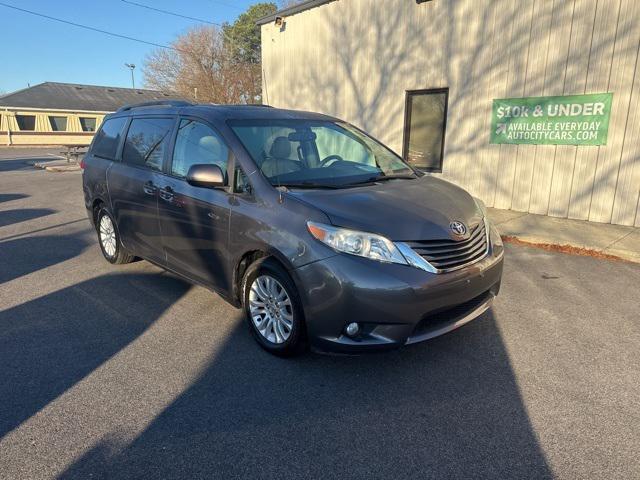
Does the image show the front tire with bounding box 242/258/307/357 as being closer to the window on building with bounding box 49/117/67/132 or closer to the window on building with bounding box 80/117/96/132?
the window on building with bounding box 49/117/67/132

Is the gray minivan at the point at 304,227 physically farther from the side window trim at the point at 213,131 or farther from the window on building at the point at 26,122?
the window on building at the point at 26,122

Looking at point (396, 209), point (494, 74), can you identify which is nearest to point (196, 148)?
point (396, 209)

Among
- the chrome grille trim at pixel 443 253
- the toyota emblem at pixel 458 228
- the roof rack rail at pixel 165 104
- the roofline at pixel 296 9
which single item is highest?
the roofline at pixel 296 9

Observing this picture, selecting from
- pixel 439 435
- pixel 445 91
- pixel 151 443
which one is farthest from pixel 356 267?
pixel 445 91

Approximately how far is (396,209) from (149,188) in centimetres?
254

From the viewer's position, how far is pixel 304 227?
123 inches

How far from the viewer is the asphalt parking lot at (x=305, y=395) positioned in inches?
95.5

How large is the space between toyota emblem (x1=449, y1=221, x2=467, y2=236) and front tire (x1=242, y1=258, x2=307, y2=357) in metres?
1.19

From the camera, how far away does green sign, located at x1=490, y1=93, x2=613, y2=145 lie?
7475mm

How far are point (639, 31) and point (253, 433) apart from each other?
7.89 m

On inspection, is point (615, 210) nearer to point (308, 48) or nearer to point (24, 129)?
point (308, 48)

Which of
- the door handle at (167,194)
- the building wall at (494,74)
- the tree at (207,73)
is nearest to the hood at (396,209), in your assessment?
the door handle at (167,194)

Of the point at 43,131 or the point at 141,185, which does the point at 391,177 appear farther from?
the point at 43,131

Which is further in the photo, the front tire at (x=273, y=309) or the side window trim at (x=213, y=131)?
the side window trim at (x=213, y=131)
